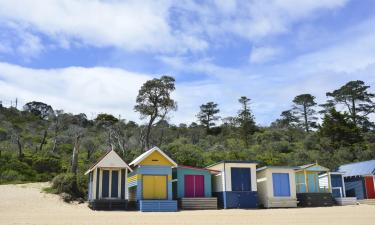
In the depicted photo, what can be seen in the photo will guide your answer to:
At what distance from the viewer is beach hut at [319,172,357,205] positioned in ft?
91.1

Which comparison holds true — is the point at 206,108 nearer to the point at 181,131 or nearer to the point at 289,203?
the point at 181,131

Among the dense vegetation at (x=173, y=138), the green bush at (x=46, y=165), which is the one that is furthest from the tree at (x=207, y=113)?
the green bush at (x=46, y=165)

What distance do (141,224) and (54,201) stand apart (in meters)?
11.7

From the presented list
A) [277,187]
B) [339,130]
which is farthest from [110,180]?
[339,130]

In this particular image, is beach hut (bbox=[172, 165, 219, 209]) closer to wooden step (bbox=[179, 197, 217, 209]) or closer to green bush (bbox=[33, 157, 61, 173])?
wooden step (bbox=[179, 197, 217, 209])

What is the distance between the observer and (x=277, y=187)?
26.0 metres

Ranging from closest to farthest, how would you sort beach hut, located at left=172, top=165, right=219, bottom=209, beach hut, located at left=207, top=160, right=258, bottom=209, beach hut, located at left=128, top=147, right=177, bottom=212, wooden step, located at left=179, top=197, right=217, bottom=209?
1. beach hut, located at left=128, top=147, right=177, bottom=212
2. wooden step, located at left=179, top=197, right=217, bottom=209
3. beach hut, located at left=172, top=165, right=219, bottom=209
4. beach hut, located at left=207, top=160, right=258, bottom=209

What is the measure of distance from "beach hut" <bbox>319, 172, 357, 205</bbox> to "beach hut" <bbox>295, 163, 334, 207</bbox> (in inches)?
20.7

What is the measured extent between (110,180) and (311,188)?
1411 centimetres

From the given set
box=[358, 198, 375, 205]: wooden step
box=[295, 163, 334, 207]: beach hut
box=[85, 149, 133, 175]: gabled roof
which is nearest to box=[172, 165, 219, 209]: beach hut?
box=[85, 149, 133, 175]: gabled roof

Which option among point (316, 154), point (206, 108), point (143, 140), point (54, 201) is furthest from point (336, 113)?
point (54, 201)

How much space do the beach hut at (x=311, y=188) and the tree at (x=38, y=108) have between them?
64.1m

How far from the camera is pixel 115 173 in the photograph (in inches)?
913

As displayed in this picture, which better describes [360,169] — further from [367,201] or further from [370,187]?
[367,201]
